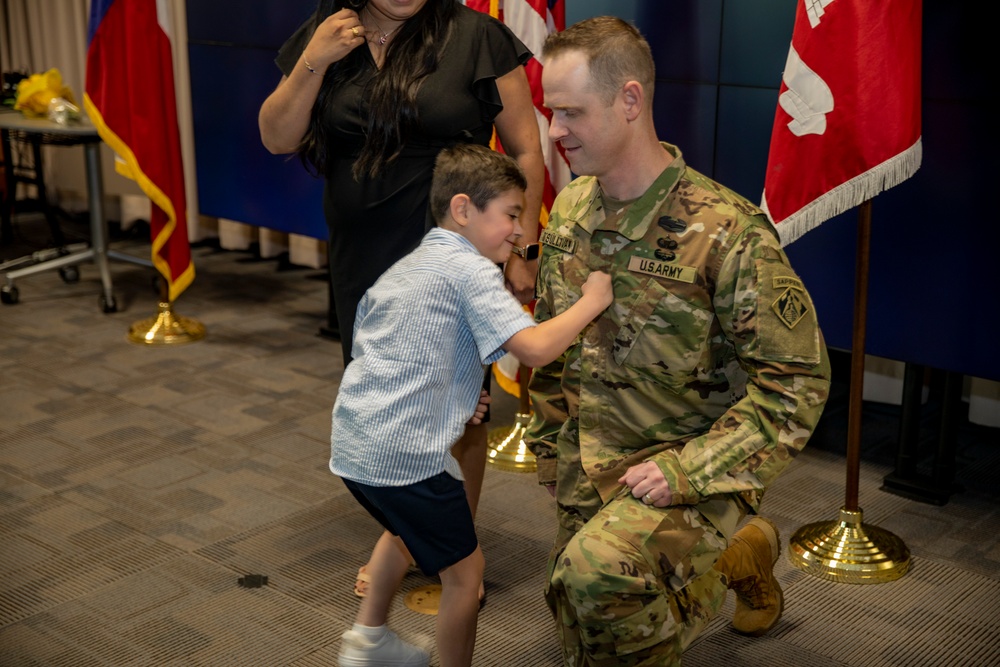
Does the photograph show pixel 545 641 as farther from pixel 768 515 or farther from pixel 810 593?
pixel 768 515

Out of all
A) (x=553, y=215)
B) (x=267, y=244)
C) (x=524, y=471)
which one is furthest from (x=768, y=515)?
(x=267, y=244)

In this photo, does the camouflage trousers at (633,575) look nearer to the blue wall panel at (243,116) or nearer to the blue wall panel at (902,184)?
the blue wall panel at (902,184)

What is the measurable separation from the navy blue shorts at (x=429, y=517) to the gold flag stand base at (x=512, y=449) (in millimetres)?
1405

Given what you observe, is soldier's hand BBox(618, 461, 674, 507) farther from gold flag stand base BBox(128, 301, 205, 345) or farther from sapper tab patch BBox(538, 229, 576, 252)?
gold flag stand base BBox(128, 301, 205, 345)

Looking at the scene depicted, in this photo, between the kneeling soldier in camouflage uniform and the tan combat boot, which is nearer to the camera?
the kneeling soldier in camouflage uniform

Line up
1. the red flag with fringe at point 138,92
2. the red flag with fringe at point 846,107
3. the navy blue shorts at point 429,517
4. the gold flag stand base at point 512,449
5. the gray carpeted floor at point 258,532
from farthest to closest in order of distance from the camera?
the red flag with fringe at point 138,92 → the gold flag stand base at point 512,449 → the red flag with fringe at point 846,107 → the gray carpeted floor at point 258,532 → the navy blue shorts at point 429,517

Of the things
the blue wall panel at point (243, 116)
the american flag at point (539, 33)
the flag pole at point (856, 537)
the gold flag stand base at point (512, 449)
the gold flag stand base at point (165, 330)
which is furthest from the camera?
the blue wall panel at point (243, 116)

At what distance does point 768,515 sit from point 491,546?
0.83 meters

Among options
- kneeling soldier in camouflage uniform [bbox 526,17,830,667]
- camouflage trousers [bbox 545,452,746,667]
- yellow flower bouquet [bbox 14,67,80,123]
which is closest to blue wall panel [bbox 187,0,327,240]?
yellow flower bouquet [bbox 14,67,80,123]

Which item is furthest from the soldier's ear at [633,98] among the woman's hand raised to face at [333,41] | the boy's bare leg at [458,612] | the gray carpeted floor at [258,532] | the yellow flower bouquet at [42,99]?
the yellow flower bouquet at [42,99]

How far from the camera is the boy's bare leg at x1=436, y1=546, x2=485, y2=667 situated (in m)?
2.18

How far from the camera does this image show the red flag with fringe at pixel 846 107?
2717 millimetres

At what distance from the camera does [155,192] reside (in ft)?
15.7

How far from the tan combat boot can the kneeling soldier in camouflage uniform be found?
28 cm
